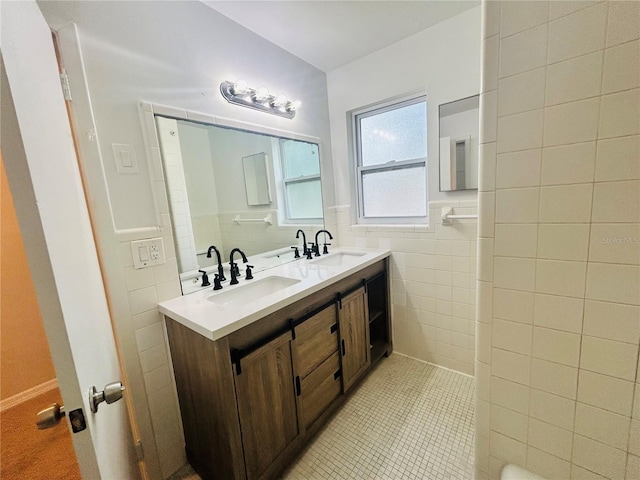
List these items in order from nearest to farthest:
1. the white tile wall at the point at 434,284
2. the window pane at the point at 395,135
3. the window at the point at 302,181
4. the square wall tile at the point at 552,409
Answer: the square wall tile at the point at 552,409 → the white tile wall at the point at 434,284 → the window pane at the point at 395,135 → the window at the point at 302,181

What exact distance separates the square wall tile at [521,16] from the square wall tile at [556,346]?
89 centimetres

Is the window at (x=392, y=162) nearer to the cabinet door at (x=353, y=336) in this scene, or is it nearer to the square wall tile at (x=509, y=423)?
the cabinet door at (x=353, y=336)

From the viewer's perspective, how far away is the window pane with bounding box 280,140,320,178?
2121mm

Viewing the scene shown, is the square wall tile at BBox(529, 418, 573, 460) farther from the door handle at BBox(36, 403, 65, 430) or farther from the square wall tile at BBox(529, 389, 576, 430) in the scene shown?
the door handle at BBox(36, 403, 65, 430)

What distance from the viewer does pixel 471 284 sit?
1856 millimetres

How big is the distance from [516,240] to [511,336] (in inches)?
12.8

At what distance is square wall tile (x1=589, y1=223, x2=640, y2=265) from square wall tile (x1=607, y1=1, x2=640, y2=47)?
1.47 ft

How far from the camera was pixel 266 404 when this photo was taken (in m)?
1.21

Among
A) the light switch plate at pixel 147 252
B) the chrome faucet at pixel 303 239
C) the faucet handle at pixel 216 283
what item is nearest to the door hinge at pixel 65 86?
the light switch plate at pixel 147 252

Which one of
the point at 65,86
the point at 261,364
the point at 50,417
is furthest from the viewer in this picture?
the point at 261,364

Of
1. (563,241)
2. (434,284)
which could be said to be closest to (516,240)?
(563,241)

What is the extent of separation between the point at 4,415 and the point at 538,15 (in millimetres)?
3633

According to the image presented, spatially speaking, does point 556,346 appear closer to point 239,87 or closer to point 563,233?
point 563,233

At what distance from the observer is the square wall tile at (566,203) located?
706 mm
